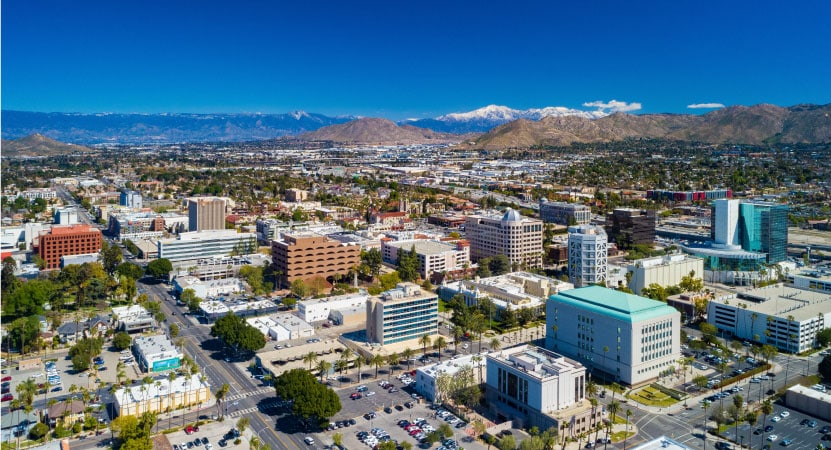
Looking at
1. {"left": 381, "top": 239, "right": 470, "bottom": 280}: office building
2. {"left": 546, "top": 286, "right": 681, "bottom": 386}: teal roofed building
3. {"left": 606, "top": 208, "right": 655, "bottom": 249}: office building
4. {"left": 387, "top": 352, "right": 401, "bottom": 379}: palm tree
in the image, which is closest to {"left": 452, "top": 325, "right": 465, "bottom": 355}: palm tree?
{"left": 387, "top": 352, "right": 401, "bottom": 379}: palm tree

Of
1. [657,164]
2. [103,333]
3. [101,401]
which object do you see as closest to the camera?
[101,401]

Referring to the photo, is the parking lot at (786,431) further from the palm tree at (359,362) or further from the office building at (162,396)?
the office building at (162,396)

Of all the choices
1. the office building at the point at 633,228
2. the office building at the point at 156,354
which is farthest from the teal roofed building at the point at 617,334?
the office building at the point at 633,228

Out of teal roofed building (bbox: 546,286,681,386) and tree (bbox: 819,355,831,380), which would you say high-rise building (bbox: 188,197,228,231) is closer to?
teal roofed building (bbox: 546,286,681,386)

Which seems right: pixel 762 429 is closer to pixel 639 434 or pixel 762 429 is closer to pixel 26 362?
pixel 639 434

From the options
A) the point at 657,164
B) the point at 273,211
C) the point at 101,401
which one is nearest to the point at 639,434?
the point at 101,401
